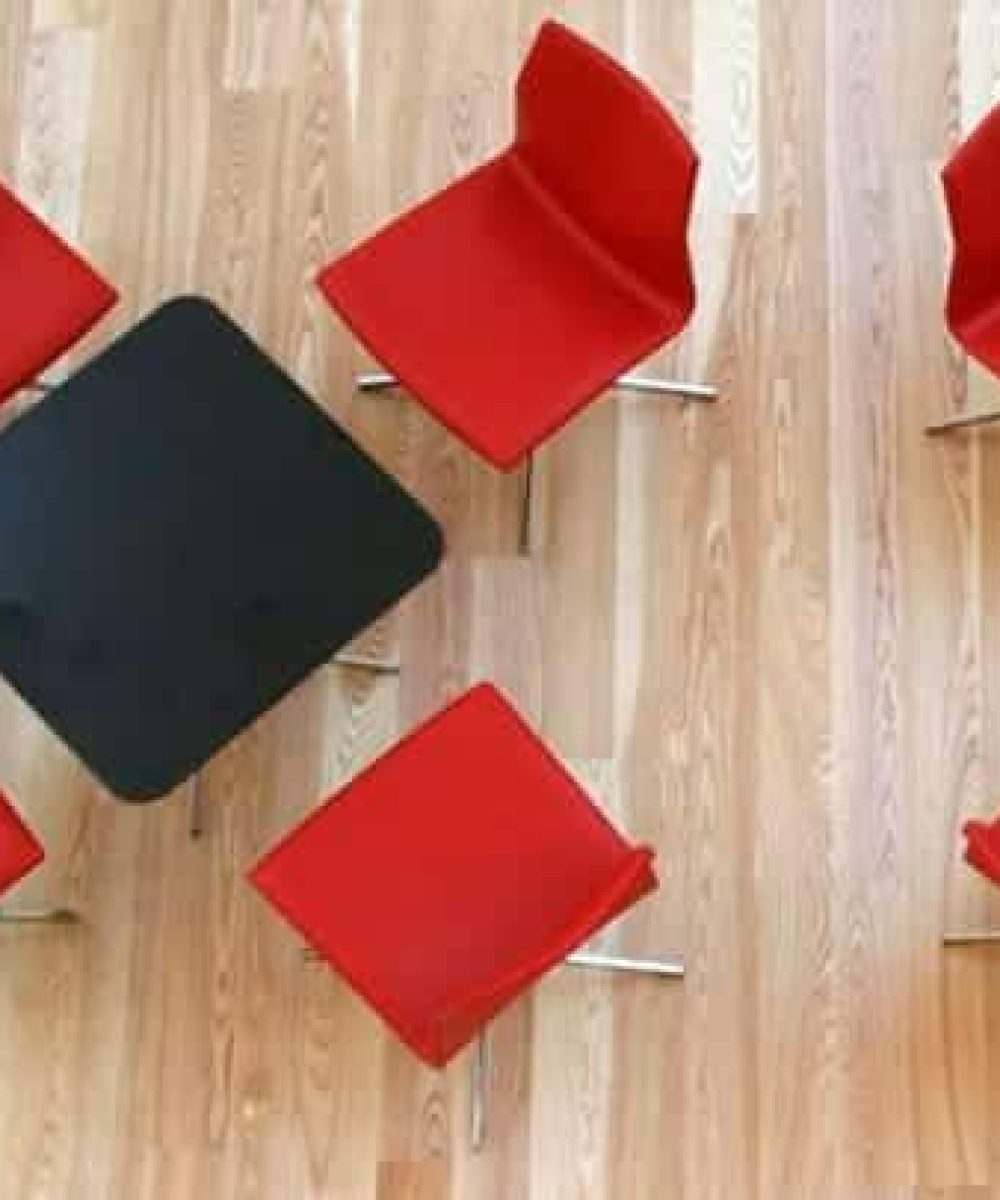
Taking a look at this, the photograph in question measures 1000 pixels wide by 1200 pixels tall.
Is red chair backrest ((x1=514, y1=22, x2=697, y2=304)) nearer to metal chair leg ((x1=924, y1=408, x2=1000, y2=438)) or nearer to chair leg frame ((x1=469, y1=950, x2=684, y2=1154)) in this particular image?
metal chair leg ((x1=924, y1=408, x2=1000, y2=438))

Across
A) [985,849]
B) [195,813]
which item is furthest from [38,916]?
[985,849]

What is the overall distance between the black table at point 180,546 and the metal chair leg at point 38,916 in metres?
0.51

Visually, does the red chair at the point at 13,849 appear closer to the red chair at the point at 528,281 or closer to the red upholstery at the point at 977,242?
the red chair at the point at 528,281

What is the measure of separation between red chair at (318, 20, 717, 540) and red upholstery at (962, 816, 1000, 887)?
31.0 inches

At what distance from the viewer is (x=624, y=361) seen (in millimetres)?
2346

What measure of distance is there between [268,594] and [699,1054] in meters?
0.94

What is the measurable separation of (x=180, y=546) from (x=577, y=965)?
868mm

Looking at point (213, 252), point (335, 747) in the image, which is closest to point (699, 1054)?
point (335, 747)

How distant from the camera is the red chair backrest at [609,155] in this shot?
2143 mm

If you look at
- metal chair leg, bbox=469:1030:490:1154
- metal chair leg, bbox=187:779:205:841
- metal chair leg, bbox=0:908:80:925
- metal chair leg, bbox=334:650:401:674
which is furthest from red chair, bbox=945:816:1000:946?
metal chair leg, bbox=0:908:80:925

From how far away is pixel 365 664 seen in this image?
2615 mm

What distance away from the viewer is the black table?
7.11 feet

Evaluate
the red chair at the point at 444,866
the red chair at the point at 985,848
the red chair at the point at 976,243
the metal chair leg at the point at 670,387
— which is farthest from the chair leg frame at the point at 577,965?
the red chair at the point at 976,243

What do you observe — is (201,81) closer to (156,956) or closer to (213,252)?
(213,252)
